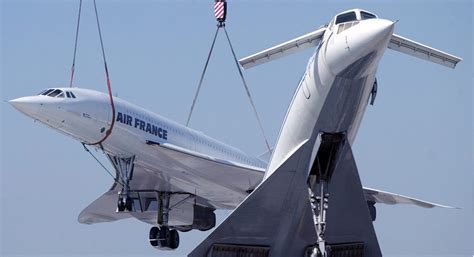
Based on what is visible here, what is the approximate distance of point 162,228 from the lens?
25391 millimetres

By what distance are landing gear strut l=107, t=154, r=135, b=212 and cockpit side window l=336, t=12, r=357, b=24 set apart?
9.69 metres

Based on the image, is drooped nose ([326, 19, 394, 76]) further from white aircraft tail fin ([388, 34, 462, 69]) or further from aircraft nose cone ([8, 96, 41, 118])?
aircraft nose cone ([8, 96, 41, 118])

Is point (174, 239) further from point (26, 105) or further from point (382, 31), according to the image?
point (382, 31)

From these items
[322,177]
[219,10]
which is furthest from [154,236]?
[322,177]

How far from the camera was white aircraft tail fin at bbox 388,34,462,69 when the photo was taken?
15180mm

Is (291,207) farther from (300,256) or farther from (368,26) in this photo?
(368,26)

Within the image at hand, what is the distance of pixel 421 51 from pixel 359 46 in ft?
7.22

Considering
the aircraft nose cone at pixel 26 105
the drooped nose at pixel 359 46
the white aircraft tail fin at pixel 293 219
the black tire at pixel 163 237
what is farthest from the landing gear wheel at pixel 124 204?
the drooped nose at pixel 359 46

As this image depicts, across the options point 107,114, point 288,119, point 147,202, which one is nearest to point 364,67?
point 288,119

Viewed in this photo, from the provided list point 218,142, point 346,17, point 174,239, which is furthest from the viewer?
point 218,142

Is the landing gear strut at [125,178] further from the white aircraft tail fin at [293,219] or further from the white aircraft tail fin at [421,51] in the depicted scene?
the white aircraft tail fin at [421,51]

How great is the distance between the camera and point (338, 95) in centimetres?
1455

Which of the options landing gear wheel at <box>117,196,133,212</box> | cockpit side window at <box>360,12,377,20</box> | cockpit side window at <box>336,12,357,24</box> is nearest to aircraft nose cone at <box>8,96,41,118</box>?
landing gear wheel at <box>117,196,133,212</box>

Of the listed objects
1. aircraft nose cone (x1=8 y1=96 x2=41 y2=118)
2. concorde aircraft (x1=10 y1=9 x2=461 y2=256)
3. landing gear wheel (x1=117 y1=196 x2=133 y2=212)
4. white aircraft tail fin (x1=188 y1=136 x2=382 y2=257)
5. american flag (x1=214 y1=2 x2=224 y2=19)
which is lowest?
white aircraft tail fin (x1=188 y1=136 x2=382 y2=257)
